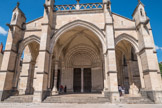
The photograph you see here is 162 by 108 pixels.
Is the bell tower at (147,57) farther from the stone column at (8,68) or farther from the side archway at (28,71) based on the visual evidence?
the stone column at (8,68)

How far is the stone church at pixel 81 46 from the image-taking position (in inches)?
289

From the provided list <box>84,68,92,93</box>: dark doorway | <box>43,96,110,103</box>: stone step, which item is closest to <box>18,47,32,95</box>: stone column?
<box>43,96,110,103</box>: stone step

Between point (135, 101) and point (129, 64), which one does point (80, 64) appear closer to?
point (129, 64)

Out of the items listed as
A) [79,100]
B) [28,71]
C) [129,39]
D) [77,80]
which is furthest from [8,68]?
[129,39]

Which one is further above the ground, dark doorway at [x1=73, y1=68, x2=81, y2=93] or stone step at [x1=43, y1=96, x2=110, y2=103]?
dark doorway at [x1=73, y1=68, x2=81, y2=93]

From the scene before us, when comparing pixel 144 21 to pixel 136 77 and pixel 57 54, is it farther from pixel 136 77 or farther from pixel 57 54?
pixel 57 54

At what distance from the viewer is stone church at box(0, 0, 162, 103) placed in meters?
7.35

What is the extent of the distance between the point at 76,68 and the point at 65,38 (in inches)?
171

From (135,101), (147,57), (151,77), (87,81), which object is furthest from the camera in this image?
(87,81)

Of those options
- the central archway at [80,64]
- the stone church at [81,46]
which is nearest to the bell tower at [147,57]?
the stone church at [81,46]

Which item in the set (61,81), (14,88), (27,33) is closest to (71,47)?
(61,81)

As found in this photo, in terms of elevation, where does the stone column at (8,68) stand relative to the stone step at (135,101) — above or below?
above

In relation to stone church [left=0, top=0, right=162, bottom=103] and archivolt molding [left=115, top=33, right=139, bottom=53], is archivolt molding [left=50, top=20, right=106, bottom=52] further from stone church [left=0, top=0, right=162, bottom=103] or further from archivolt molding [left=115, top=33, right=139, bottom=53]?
archivolt molding [left=115, top=33, right=139, bottom=53]

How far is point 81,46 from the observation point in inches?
531
